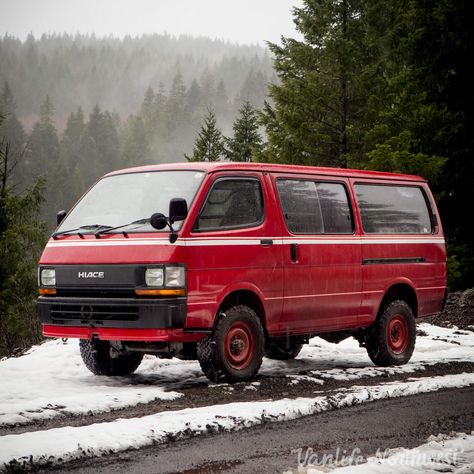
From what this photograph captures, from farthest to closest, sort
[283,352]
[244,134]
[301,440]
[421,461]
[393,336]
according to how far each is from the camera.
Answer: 1. [244,134]
2. [283,352]
3. [393,336]
4. [301,440]
5. [421,461]

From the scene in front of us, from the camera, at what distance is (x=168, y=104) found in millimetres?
150000

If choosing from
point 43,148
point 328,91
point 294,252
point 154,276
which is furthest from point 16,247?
point 43,148

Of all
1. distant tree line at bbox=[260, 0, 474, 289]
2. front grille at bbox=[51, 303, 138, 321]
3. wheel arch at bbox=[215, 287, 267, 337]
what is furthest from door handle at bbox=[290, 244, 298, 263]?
distant tree line at bbox=[260, 0, 474, 289]

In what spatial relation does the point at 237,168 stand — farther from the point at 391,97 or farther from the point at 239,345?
the point at 391,97

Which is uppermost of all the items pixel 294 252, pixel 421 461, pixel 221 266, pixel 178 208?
pixel 178 208

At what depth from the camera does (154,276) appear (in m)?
7.47

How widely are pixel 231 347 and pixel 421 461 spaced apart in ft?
11.2

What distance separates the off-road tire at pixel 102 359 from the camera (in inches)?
339

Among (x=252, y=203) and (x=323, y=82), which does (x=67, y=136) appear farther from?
(x=252, y=203)

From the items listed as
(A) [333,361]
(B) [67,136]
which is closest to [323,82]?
(A) [333,361]

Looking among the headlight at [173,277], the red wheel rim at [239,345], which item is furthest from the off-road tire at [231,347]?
the headlight at [173,277]

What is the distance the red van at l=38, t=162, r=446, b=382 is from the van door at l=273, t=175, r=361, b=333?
0.05ft

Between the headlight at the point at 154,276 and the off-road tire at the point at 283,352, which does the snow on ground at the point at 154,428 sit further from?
the off-road tire at the point at 283,352

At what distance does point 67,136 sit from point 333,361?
121 metres
